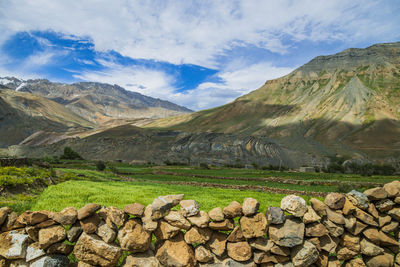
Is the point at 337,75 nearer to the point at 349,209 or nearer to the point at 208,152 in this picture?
the point at 208,152

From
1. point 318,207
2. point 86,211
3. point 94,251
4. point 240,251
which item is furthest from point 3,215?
point 318,207

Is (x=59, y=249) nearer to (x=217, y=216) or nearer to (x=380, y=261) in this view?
(x=217, y=216)

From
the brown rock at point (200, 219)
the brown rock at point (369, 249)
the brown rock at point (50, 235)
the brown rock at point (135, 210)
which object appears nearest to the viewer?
the brown rock at point (50, 235)

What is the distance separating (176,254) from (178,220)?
2.72 feet

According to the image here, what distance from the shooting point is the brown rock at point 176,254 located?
5.75 m

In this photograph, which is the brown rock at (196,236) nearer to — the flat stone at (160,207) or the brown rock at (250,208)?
the flat stone at (160,207)

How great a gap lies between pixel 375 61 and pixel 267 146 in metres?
144

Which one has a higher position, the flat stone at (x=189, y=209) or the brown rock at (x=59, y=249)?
the flat stone at (x=189, y=209)

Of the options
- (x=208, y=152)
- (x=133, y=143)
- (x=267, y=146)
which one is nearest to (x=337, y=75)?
(x=267, y=146)

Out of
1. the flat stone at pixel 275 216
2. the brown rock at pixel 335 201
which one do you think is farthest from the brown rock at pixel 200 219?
the brown rock at pixel 335 201

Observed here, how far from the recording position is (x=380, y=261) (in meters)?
6.59

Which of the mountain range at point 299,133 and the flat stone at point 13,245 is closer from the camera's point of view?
the flat stone at point 13,245

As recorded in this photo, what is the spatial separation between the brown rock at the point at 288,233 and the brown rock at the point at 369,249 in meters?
2.16

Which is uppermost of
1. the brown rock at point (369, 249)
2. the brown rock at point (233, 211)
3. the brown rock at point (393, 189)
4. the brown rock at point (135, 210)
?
the brown rock at point (393, 189)
